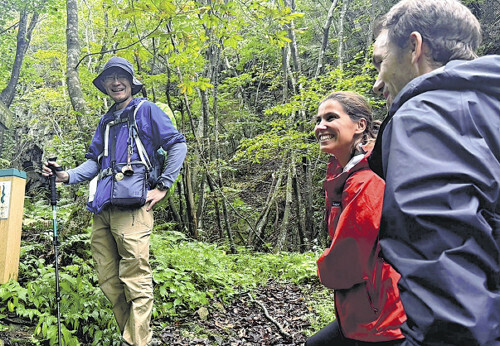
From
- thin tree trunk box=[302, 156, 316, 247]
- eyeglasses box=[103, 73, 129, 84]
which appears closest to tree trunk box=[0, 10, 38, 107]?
thin tree trunk box=[302, 156, 316, 247]

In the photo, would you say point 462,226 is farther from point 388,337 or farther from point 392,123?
point 388,337

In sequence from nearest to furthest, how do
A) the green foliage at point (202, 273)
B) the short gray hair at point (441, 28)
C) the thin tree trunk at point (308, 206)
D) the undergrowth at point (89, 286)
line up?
the short gray hair at point (441, 28) → the undergrowth at point (89, 286) → the green foliage at point (202, 273) → the thin tree trunk at point (308, 206)

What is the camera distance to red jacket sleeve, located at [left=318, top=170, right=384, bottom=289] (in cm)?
180

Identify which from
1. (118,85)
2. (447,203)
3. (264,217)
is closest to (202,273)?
(118,85)

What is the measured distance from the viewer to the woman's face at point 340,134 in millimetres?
2453

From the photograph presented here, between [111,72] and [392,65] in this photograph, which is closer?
[392,65]

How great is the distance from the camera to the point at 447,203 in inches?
35.3

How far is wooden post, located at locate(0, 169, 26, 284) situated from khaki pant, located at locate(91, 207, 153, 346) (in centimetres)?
106

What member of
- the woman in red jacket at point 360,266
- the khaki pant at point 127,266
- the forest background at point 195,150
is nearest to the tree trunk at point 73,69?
the forest background at point 195,150

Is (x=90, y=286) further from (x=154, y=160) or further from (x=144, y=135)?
(x=144, y=135)

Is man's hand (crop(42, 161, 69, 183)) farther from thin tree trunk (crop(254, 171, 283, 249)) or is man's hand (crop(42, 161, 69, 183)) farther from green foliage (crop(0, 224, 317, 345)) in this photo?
thin tree trunk (crop(254, 171, 283, 249))

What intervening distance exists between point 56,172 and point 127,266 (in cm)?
123

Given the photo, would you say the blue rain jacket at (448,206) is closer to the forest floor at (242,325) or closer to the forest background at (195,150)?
the forest background at (195,150)

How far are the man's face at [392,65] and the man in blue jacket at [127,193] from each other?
272 cm
